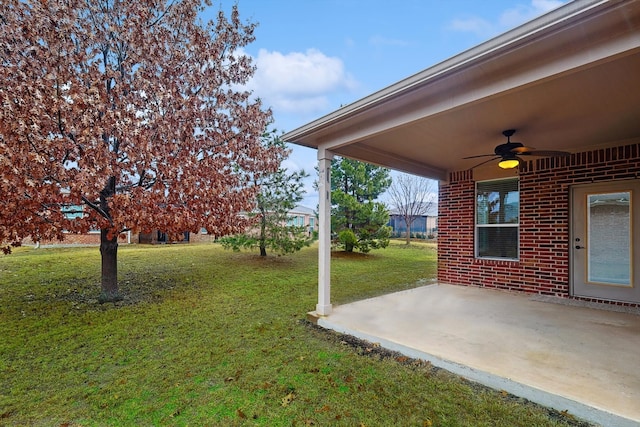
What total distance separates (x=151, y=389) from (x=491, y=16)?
8199 mm

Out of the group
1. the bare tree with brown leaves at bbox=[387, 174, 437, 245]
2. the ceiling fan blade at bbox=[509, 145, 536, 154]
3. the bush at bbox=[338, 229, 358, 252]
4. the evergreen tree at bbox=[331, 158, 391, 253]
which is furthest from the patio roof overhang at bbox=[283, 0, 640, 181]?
the bare tree with brown leaves at bbox=[387, 174, 437, 245]

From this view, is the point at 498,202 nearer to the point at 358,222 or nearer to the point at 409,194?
the point at 358,222

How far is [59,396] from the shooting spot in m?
2.59

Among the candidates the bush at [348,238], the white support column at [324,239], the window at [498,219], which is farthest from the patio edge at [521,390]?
the bush at [348,238]

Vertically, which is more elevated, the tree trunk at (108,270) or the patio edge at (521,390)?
the tree trunk at (108,270)

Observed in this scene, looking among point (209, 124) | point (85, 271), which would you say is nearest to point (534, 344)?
point (209, 124)

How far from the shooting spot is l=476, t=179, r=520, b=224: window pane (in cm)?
616

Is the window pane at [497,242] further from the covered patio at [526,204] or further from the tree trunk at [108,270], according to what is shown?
the tree trunk at [108,270]

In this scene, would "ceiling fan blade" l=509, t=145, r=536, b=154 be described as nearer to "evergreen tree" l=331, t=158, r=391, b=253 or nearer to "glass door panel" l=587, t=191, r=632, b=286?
"glass door panel" l=587, t=191, r=632, b=286

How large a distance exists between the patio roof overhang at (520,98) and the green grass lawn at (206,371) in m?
2.51

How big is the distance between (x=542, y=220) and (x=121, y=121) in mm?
7113

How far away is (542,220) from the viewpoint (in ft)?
18.7

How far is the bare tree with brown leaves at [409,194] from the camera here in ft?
66.9

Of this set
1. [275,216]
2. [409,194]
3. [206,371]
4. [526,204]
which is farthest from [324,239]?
[409,194]
